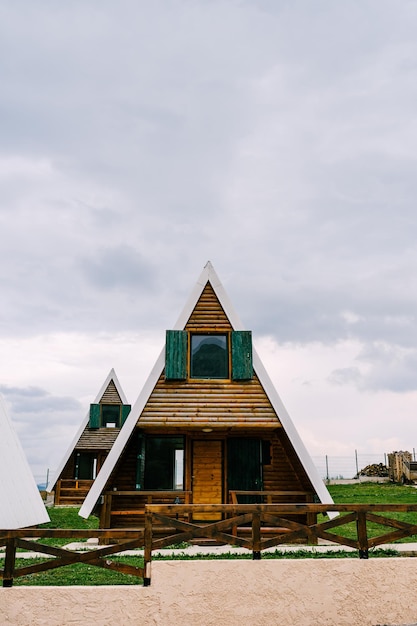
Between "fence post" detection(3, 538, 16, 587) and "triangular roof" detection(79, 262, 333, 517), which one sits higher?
"triangular roof" detection(79, 262, 333, 517)

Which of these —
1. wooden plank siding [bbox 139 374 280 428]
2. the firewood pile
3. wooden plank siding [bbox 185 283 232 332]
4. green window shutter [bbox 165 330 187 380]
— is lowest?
the firewood pile

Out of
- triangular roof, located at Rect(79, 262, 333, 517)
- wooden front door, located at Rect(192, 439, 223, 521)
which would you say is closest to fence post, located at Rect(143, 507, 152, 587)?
triangular roof, located at Rect(79, 262, 333, 517)

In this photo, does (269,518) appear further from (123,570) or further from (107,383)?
(107,383)

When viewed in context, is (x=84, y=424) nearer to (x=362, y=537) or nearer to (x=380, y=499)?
(x=380, y=499)

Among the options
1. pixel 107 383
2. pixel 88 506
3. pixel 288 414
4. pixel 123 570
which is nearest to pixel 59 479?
pixel 107 383

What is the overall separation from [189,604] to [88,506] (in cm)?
605

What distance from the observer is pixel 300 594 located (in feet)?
25.3

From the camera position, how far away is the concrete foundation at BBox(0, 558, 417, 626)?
718 cm

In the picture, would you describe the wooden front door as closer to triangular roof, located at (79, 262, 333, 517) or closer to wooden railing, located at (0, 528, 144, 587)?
triangular roof, located at (79, 262, 333, 517)

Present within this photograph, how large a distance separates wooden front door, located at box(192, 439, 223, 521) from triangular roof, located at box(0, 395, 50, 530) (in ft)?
12.6

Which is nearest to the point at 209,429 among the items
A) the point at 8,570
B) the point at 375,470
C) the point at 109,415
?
the point at 8,570

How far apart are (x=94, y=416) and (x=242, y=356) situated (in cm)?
1618

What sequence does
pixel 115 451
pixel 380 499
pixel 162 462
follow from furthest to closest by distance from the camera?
pixel 380 499 → pixel 162 462 → pixel 115 451

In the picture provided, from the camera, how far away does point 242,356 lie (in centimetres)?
1418
